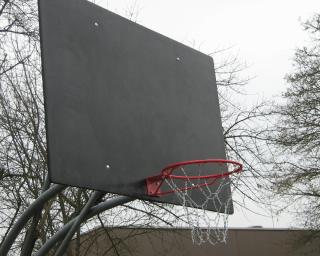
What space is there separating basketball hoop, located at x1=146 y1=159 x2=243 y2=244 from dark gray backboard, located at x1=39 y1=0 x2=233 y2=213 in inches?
3.5

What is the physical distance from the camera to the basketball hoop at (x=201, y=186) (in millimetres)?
4949

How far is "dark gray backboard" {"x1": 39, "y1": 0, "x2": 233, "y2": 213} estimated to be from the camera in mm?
4398

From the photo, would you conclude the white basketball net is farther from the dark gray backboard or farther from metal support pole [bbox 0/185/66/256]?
metal support pole [bbox 0/185/66/256]

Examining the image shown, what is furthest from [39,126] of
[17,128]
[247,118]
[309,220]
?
[309,220]

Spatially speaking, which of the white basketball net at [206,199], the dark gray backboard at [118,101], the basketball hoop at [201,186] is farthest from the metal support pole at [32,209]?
the white basketball net at [206,199]

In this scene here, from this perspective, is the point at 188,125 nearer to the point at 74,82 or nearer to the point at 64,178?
the point at 74,82

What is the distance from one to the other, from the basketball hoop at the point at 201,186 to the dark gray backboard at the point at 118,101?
0.09 metres

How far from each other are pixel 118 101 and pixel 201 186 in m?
1.16

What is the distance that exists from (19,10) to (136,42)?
4353 mm

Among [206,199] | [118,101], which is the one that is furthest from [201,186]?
[118,101]

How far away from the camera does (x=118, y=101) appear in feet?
16.3

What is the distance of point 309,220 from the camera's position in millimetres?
14852

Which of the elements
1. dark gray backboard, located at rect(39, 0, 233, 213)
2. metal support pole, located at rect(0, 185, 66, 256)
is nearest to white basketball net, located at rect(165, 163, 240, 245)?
dark gray backboard, located at rect(39, 0, 233, 213)

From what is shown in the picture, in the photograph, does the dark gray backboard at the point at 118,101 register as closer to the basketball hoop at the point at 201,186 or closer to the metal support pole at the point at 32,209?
the basketball hoop at the point at 201,186
